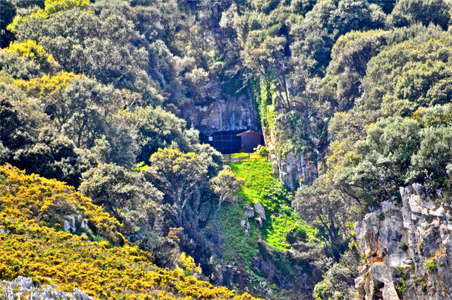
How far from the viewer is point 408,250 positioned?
55156 millimetres

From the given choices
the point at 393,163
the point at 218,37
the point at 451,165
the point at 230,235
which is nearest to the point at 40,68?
the point at 230,235

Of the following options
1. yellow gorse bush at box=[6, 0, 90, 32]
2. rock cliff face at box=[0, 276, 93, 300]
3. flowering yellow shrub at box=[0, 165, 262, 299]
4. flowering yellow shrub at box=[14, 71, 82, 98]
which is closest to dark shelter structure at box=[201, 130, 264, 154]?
yellow gorse bush at box=[6, 0, 90, 32]

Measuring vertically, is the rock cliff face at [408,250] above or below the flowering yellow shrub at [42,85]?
below

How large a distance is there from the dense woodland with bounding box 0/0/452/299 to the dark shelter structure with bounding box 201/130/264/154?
2.16m

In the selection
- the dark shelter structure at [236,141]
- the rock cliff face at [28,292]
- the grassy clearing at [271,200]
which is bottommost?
the rock cliff face at [28,292]

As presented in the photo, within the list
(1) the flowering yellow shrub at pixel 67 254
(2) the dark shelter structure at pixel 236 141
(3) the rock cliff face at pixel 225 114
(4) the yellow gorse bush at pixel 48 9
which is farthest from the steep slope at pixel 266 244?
(4) the yellow gorse bush at pixel 48 9

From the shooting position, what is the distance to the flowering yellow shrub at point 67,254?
4653 cm

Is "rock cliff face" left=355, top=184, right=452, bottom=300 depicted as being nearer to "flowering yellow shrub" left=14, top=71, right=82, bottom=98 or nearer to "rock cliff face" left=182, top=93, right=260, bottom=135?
"flowering yellow shrub" left=14, top=71, right=82, bottom=98

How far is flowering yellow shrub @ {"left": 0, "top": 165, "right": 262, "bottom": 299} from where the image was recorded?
46531 mm

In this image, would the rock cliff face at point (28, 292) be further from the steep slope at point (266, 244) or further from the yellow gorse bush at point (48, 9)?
the yellow gorse bush at point (48, 9)

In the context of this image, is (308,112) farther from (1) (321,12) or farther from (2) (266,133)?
(1) (321,12)

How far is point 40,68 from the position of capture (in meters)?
83.8

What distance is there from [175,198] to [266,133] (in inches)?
1021

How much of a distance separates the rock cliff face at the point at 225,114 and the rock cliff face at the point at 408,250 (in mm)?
46570
